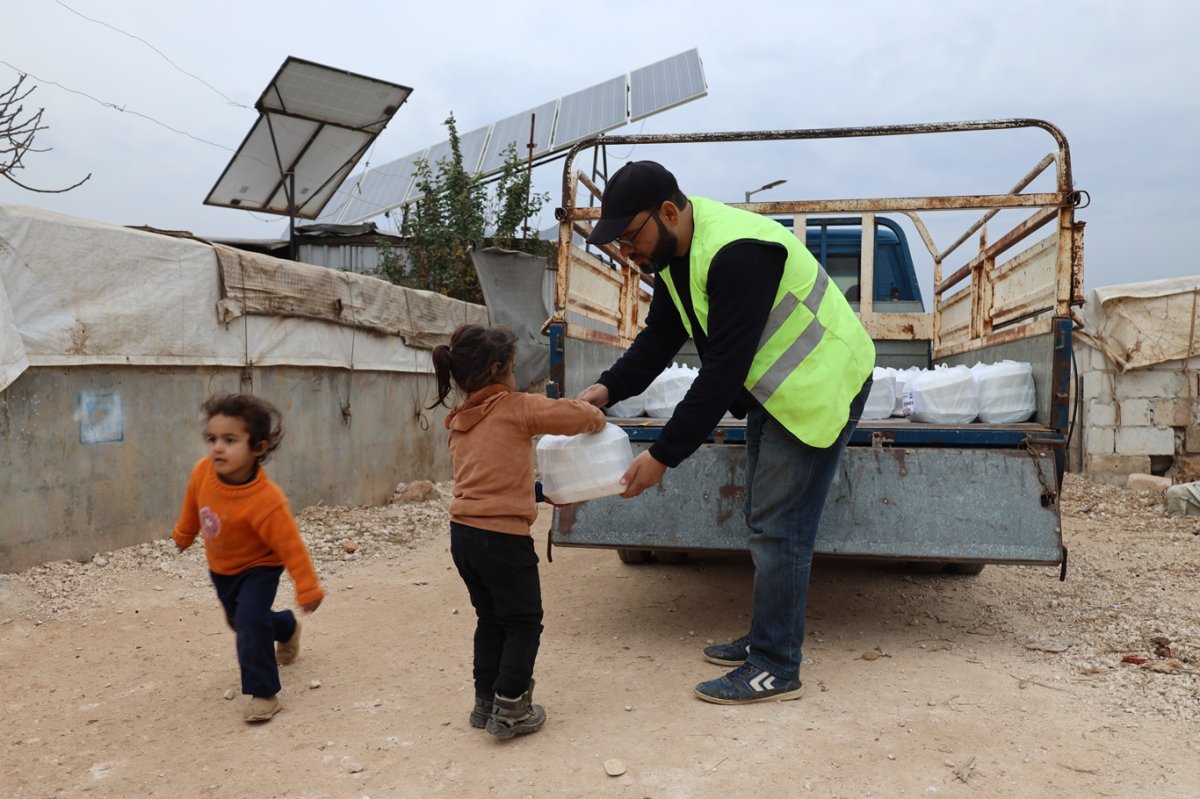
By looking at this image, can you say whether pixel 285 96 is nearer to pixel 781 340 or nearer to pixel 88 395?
pixel 88 395

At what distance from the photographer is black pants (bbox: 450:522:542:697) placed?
2.66 meters

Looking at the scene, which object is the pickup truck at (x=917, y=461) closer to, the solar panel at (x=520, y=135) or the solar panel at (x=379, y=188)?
the solar panel at (x=520, y=135)

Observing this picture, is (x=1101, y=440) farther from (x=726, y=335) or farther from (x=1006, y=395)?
(x=726, y=335)

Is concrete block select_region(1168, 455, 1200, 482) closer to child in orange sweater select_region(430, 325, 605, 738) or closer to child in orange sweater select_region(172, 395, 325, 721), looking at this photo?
child in orange sweater select_region(430, 325, 605, 738)

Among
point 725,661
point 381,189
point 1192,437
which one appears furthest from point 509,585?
point 381,189

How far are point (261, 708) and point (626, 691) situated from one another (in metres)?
1.19

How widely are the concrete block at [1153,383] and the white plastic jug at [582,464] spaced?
754cm

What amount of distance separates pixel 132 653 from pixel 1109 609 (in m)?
4.24

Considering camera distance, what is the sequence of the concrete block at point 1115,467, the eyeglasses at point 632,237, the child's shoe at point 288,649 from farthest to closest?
the concrete block at point 1115,467 < the child's shoe at point 288,649 < the eyeglasses at point 632,237

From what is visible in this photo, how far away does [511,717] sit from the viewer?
8.72ft

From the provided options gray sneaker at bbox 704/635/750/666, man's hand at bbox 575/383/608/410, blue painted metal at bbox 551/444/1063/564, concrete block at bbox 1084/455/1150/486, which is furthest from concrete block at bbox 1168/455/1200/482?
man's hand at bbox 575/383/608/410

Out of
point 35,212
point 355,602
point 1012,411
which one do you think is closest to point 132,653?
point 355,602

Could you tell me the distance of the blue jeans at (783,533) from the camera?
2.90 metres

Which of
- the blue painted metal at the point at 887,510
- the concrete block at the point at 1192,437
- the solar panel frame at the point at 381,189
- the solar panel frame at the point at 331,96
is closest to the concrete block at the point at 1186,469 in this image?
the concrete block at the point at 1192,437
